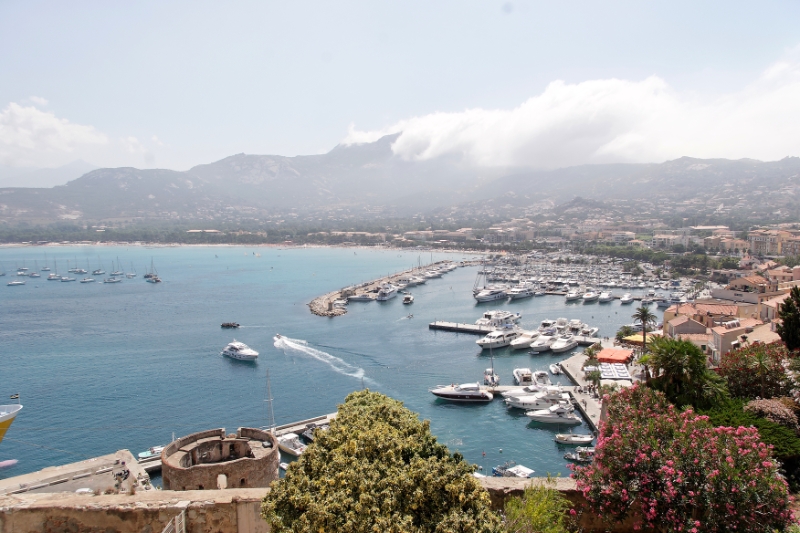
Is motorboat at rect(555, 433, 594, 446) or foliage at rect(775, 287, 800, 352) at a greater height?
foliage at rect(775, 287, 800, 352)

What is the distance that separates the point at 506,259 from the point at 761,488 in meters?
74.2

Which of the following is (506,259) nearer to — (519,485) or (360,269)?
(360,269)

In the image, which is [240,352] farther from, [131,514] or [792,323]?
[131,514]

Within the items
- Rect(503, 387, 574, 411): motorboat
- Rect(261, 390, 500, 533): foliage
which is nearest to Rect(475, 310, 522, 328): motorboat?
Rect(503, 387, 574, 411): motorboat

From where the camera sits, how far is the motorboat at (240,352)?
2921 centimetres

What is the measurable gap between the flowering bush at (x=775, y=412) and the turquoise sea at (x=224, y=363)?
30.4 feet

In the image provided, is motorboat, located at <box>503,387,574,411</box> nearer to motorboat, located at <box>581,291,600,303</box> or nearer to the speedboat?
the speedboat

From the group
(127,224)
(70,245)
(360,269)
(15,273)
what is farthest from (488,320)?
(127,224)

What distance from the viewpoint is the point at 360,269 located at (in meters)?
74.9

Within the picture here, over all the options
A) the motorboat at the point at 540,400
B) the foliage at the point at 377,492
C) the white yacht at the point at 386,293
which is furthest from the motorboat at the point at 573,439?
the white yacht at the point at 386,293

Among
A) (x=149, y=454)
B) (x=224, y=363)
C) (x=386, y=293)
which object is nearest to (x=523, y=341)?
(x=224, y=363)

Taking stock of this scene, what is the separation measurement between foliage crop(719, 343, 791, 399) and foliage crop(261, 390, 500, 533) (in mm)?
7245

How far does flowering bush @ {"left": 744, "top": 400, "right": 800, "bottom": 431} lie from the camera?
779 centimetres

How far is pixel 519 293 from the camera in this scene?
49.6 metres
